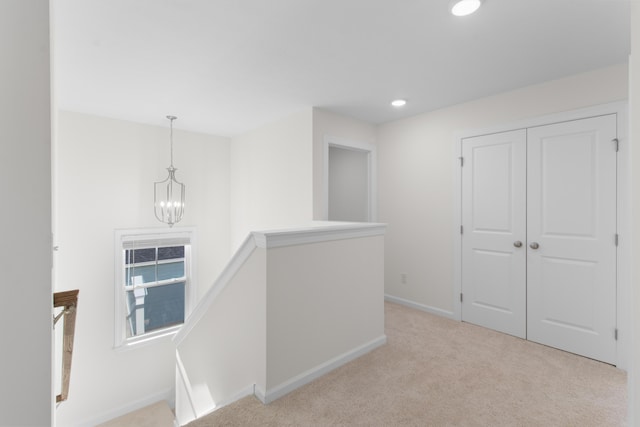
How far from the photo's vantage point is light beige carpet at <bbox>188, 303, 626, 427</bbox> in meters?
1.74

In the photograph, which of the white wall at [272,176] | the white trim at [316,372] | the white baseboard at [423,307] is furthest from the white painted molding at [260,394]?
the white baseboard at [423,307]

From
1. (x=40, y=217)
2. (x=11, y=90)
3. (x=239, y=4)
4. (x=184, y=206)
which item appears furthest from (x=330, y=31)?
(x=184, y=206)

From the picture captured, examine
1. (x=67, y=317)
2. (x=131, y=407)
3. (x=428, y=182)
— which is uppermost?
(x=428, y=182)

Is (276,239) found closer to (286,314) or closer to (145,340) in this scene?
(286,314)

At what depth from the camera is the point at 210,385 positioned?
2.42 metres

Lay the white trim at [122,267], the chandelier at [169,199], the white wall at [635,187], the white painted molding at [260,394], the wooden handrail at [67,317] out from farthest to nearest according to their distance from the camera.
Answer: the chandelier at [169,199] → the white trim at [122,267] → the white painted molding at [260,394] → the wooden handrail at [67,317] → the white wall at [635,187]

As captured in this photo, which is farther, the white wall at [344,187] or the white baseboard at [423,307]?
the white wall at [344,187]

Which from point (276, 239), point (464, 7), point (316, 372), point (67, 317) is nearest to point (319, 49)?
point (464, 7)

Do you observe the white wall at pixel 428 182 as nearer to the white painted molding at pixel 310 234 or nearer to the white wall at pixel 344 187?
the white wall at pixel 344 187

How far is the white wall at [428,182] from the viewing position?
281cm

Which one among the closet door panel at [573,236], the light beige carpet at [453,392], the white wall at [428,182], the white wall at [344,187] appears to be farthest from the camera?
the white wall at [344,187]

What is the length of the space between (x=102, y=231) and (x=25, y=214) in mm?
3446

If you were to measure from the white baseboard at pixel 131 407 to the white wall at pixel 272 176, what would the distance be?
2.27 m

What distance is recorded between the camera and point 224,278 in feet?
7.21
